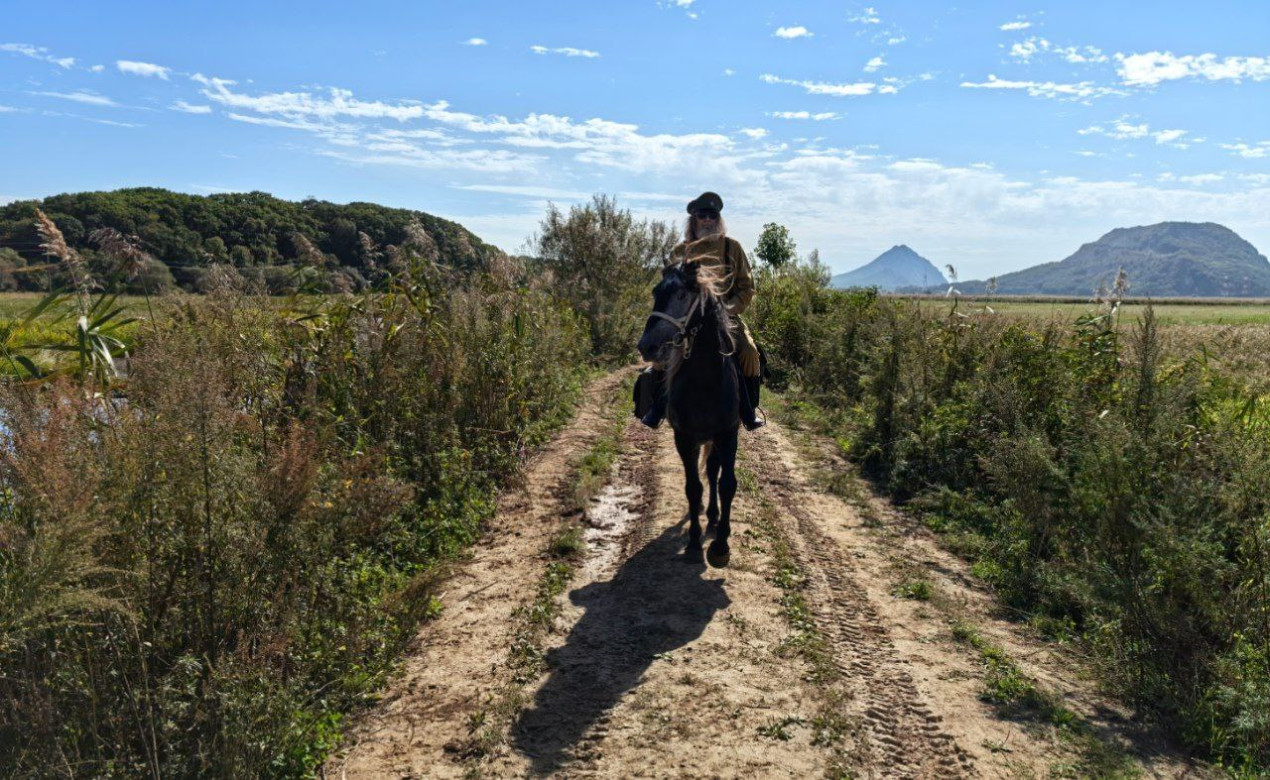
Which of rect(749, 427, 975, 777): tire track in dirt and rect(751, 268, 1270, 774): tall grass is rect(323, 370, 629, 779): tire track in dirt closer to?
rect(749, 427, 975, 777): tire track in dirt

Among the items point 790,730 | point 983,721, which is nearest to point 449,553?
point 790,730

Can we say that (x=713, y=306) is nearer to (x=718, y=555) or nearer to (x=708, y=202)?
(x=708, y=202)

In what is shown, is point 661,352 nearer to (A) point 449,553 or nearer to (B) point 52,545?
(A) point 449,553

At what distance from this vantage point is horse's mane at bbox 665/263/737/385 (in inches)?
231

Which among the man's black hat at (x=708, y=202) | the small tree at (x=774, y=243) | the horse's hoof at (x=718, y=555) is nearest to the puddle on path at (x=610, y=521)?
the horse's hoof at (x=718, y=555)

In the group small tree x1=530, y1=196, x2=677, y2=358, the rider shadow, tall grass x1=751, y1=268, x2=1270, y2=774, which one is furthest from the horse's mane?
small tree x1=530, y1=196, x2=677, y2=358

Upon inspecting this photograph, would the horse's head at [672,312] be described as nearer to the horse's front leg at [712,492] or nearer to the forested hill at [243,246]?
the horse's front leg at [712,492]

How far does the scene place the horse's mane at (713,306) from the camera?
19.2 feet

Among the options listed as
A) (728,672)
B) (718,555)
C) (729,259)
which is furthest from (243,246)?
(728,672)

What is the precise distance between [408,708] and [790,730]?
222 centimetres

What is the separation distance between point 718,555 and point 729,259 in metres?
2.64

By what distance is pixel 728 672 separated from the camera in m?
4.64

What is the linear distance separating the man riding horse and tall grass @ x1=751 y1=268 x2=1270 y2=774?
246 cm

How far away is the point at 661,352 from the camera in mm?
5395
